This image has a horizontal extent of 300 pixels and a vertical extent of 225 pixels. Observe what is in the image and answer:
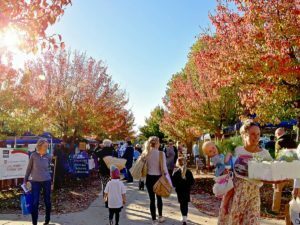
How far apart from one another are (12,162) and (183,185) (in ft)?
25.1

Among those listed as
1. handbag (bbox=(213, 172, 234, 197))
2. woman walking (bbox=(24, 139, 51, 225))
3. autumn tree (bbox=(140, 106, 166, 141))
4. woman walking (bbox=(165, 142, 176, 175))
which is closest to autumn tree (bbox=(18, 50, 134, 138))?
woman walking (bbox=(165, 142, 176, 175))

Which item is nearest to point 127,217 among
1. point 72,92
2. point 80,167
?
point 80,167

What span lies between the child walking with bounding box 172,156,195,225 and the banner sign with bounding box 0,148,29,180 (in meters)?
7.28

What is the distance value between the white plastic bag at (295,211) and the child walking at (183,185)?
3737 millimetres

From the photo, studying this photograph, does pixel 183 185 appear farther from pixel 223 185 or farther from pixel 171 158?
pixel 171 158

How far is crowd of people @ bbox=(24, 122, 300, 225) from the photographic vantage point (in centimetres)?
464

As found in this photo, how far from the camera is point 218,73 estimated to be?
556 inches

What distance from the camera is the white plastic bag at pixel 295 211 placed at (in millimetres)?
4793

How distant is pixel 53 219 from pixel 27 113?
8.87 metres

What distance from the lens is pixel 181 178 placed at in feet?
28.2

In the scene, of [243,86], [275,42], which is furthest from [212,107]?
[275,42]

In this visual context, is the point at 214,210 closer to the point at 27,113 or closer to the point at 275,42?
the point at 275,42

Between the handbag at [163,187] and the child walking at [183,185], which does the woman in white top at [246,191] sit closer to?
the handbag at [163,187]

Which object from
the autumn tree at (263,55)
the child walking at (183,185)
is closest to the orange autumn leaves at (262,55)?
the autumn tree at (263,55)
